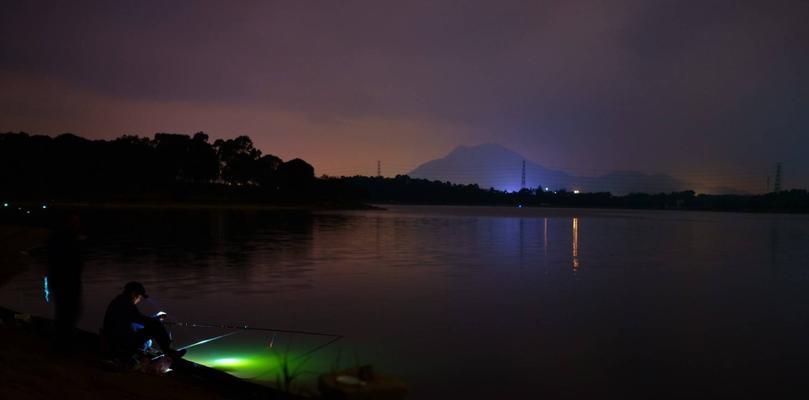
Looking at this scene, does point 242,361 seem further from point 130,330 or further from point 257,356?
point 130,330

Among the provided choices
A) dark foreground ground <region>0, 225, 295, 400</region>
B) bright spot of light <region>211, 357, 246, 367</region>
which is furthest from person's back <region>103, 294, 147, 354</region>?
bright spot of light <region>211, 357, 246, 367</region>

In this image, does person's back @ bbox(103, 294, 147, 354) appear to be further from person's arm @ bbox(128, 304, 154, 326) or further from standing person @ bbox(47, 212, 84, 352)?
standing person @ bbox(47, 212, 84, 352)

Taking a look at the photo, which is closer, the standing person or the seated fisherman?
the seated fisherman

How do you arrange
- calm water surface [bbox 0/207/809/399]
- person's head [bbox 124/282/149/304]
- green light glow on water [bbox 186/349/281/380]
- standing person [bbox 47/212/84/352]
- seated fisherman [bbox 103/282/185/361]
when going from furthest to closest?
calm water surface [bbox 0/207/809/399] → green light glow on water [bbox 186/349/281/380] → standing person [bbox 47/212/84/352] → person's head [bbox 124/282/149/304] → seated fisherman [bbox 103/282/185/361]

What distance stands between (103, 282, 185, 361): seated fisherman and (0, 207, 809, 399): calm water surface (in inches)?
56.7

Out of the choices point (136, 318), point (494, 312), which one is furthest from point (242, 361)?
point (494, 312)

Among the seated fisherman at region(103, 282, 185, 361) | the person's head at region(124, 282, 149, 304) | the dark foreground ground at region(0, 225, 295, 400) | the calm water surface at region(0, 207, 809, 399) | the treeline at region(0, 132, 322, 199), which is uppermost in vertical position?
the treeline at region(0, 132, 322, 199)

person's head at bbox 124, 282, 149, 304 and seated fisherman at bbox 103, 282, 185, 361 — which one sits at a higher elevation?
person's head at bbox 124, 282, 149, 304

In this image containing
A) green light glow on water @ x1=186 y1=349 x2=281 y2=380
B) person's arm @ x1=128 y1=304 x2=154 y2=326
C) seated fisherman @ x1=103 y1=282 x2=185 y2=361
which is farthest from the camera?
green light glow on water @ x1=186 y1=349 x2=281 y2=380

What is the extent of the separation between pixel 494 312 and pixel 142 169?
434 ft

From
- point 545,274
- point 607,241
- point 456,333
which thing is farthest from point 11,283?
point 607,241

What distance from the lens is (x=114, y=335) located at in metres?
8.93

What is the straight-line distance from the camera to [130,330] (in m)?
8.95

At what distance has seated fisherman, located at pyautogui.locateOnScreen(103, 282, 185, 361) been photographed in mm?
8898
